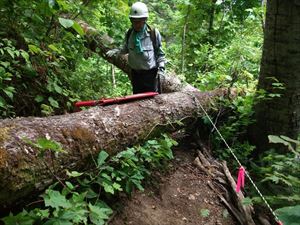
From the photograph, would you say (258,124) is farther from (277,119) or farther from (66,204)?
(66,204)

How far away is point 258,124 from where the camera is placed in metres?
5.07

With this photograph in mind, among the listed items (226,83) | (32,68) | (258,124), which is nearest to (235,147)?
(258,124)

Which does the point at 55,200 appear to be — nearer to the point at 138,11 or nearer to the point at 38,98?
the point at 38,98

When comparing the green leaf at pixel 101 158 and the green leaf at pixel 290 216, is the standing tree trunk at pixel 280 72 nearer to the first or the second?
the green leaf at pixel 101 158

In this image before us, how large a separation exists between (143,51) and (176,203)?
2410mm

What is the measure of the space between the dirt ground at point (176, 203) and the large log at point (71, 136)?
60cm

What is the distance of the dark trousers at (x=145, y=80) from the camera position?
5730 mm

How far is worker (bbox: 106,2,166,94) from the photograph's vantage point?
5137 millimetres

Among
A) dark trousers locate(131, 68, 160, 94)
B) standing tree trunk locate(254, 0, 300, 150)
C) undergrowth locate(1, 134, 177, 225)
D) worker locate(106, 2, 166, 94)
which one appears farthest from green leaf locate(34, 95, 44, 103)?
standing tree trunk locate(254, 0, 300, 150)

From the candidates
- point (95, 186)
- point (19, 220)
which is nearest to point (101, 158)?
point (95, 186)

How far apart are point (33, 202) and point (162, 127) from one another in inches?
81.0

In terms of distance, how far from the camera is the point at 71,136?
10.5ft

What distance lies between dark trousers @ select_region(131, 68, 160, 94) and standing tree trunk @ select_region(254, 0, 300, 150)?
1664 mm

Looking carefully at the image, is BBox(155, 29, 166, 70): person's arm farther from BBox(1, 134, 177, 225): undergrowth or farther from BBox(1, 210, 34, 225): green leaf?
BBox(1, 210, 34, 225): green leaf
